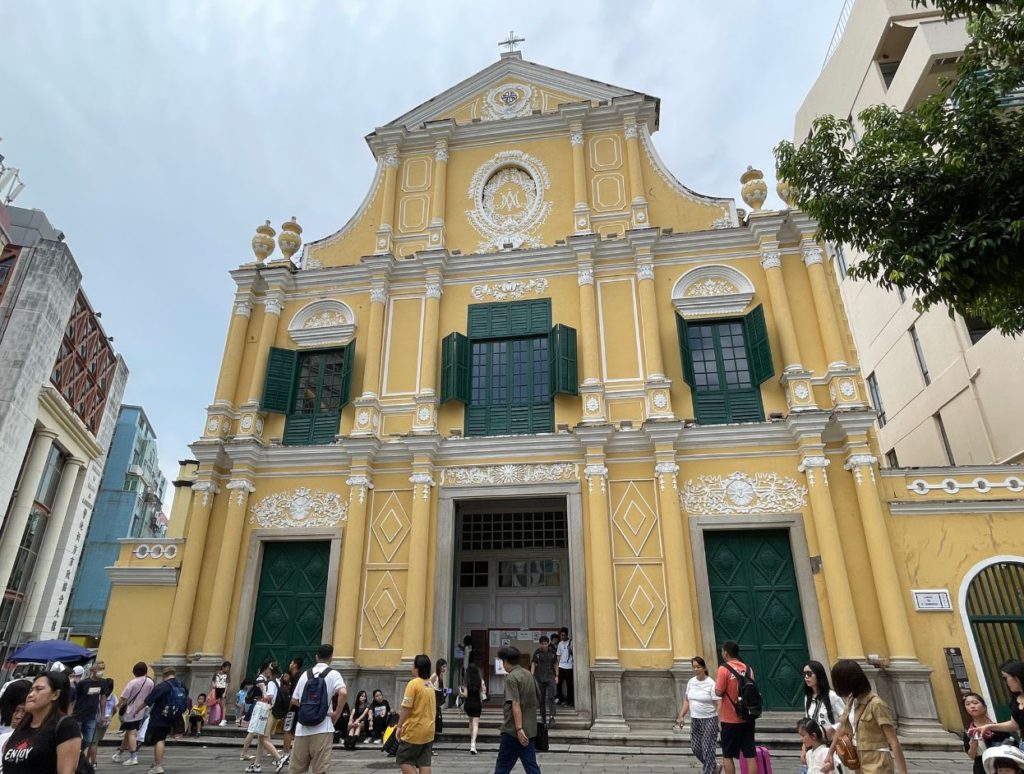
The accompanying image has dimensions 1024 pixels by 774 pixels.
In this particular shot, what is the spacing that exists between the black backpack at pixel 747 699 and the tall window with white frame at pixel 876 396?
63.9ft

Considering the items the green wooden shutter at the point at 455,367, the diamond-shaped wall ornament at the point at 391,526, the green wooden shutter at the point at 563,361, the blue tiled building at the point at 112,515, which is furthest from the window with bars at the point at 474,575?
the blue tiled building at the point at 112,515

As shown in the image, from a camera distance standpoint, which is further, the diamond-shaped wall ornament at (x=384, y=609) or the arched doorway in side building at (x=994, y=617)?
the diamond-shaped wall ornament at (x=384, y=609)

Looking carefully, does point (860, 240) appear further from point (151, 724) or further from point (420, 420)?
point (151, 724)

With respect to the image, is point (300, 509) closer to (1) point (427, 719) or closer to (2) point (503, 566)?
(2) point (503, 566)

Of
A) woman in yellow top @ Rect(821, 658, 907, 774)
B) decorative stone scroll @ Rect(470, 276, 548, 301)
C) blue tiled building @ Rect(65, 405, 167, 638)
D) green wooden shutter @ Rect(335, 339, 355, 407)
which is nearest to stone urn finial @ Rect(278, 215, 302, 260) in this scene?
green wooden shutter @ Rect(335, 339, 355, 407)

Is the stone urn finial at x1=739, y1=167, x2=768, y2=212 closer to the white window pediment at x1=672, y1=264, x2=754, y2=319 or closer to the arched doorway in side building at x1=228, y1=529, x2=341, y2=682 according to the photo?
the white window pediment at x1=672, y1=264, x2=754, y2=319

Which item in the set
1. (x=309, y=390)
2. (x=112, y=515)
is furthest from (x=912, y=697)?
(x=112, y=515)

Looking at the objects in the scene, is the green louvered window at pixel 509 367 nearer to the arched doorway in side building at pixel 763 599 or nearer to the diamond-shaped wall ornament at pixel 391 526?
the diamond-shaped wall ornament at pixel 391 526

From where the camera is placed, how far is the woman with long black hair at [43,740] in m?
3.32

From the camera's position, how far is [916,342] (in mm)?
19766

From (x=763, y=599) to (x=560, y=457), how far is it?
4.31m

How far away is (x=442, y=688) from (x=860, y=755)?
726cm

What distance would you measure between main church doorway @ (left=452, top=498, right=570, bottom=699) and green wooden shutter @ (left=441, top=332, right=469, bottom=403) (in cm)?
231

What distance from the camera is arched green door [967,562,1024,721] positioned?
9.89 meters
